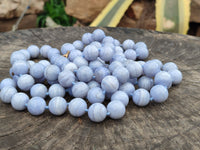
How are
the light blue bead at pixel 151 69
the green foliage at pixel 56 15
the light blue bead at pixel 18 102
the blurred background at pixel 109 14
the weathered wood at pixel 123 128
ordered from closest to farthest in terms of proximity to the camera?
the weathered wood at pixel 123 128, the light blue bead at pixel 18 102, the light blue bead at pixel 151 69, the blurred background at pixel 109 14, the green foliage at pixel 56 15

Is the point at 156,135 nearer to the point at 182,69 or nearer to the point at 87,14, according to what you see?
the point at 182,69

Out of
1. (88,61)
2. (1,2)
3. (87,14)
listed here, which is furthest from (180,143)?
(1,2)

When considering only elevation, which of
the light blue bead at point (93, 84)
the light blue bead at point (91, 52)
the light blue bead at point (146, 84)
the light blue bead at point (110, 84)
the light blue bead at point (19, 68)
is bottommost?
the light blue bead at point (146, 84)

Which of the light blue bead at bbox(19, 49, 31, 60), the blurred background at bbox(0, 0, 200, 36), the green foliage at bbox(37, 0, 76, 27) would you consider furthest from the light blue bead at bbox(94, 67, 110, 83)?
the green foliage at bbox(37, 0, 76, 27)

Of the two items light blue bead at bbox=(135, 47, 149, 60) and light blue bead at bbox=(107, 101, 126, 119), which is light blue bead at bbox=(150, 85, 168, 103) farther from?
light blue bead at bbox=(135, 47, 149, 60)

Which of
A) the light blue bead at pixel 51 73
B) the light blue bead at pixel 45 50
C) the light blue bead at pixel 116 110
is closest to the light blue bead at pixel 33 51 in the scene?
the light blue bead at pixel 45 50

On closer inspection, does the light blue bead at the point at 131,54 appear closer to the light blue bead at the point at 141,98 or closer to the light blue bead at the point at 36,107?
the light blue bead at the point at 141,98
